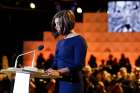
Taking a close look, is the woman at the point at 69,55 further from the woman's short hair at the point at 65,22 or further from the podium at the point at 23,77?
the podium at the point at 23,77

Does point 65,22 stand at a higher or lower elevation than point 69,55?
higher

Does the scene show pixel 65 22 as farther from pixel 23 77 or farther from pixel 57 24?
pixel 23 77

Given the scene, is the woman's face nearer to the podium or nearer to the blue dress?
the blue dress

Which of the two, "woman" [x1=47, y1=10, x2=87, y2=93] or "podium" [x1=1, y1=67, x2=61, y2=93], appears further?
"woman" [x1=47, y1=10, x2=87, y2=93]

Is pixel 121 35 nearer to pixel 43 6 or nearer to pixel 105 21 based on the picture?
pixel 105 21

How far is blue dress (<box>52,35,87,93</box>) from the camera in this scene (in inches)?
130

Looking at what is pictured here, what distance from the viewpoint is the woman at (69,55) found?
330 cm

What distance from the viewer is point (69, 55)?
3338 mm

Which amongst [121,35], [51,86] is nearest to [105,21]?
[121,35]

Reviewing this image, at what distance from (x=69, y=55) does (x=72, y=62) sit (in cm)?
6

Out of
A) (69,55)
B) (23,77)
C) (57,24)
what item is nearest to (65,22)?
(57,24)

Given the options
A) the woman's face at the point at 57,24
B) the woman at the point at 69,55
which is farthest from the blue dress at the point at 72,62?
the woman's face at the point at 57,24

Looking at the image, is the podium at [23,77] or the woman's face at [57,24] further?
the woman's face at [57,24]

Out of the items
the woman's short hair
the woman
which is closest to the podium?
the woman
